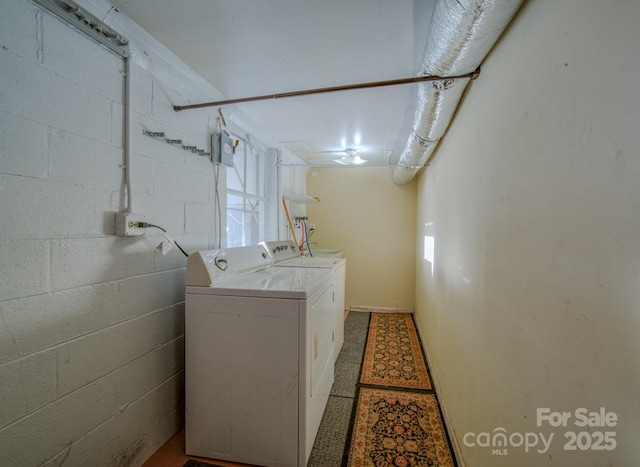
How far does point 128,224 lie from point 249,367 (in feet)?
3.09

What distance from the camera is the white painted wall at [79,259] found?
101 centimetres

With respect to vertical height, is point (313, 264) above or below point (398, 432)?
above

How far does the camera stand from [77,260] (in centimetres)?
121

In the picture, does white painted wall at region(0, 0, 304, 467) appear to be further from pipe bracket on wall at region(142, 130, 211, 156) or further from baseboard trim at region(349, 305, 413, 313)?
baseboard trim at region(349, 305, 413, 313)

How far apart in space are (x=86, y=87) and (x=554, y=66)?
5.68ft

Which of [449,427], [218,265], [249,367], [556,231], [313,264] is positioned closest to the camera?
[556,231]

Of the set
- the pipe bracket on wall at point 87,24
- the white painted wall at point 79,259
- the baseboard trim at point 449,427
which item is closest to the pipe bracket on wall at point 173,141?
the white painted wall at point 79,259

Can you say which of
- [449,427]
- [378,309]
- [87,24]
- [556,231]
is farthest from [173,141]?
[378,309]

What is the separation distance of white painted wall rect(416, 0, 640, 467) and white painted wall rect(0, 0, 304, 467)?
1.69m

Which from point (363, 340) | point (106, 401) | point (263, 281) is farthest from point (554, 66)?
point (363, 340)

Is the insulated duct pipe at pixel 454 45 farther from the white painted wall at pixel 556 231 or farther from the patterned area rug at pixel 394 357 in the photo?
the patterned area rug at pixel 394 357

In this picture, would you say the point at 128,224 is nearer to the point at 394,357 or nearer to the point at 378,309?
the point at 394,357

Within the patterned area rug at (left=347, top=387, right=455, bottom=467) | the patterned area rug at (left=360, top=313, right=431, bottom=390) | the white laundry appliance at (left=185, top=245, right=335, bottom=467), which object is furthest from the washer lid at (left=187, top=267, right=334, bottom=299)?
the patterned area rug at (left=360, top=313, right=431, bottom=390)

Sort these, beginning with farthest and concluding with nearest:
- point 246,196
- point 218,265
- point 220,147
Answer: point 246,196 → point 220,147 → point 218,265
